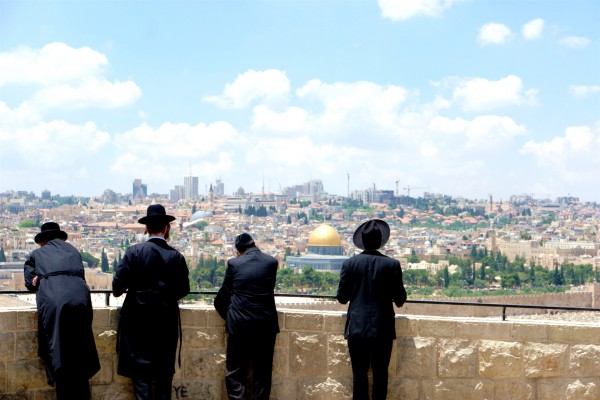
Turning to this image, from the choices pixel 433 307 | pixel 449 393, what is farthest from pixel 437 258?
pixel 449 393

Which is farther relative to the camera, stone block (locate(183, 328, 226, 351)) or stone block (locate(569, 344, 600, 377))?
stone block (locate(183, 328, 226, 351))

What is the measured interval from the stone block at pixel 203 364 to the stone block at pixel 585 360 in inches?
74.5

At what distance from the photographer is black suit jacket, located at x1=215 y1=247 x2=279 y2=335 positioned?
4.27 metres

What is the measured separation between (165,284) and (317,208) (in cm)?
17959

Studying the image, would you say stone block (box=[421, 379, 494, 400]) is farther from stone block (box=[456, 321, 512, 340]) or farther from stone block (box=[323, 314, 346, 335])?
stone block (box=[323, 314, 346, 335])

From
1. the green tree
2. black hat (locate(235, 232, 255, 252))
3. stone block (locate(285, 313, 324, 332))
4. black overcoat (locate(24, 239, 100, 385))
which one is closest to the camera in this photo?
black overcoat (locate(24, 239, 100, 385))

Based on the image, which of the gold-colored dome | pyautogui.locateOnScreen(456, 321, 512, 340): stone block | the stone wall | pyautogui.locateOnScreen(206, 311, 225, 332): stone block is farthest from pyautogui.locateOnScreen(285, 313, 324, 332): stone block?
the gold-colored dome

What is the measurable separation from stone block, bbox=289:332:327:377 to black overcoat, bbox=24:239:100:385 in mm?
1091

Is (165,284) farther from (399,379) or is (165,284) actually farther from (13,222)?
(13,222)

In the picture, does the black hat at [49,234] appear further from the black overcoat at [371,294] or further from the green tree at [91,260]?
the green tree at [91,260]

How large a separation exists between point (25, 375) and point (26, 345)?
16 cm

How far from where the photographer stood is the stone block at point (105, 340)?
4453 mm

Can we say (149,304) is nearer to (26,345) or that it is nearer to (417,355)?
(26,345)

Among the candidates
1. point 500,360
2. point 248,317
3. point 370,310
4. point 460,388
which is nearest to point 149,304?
point 248,317
